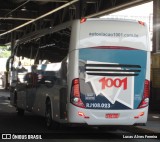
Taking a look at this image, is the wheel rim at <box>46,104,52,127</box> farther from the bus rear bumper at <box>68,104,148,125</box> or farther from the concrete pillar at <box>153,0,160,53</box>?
the concrete pillar at <box>153,0,160,53</box>

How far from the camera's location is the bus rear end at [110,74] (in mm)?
13367

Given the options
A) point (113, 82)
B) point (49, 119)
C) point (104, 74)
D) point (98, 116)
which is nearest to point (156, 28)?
point (49, 119)

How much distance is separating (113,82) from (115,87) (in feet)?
0.45

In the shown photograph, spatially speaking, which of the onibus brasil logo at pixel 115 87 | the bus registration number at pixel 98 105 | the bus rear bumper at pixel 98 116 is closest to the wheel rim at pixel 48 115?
the bus rear bumper at pixel 98 116

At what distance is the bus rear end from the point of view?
1337 centimetres

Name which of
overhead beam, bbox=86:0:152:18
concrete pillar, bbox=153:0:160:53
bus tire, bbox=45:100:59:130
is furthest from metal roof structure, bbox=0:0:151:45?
bus tire, bbox=45:100:59:130

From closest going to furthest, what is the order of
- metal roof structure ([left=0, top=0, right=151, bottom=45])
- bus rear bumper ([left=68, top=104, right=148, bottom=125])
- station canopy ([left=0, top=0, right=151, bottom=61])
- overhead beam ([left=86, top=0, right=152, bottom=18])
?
bus rear bumper ([left=68, top=104, right=148, bottom=125])
station canopy ([left=0, top=0, right=151, bottom=61])
overhead beam ([left=86, top=0, right=152, bottom=18])
metal roof structure ([left=0, top=0, right=151, bottom=45])

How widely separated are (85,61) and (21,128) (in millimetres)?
3470

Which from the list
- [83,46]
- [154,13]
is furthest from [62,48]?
[154,13]

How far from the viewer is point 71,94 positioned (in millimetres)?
13391

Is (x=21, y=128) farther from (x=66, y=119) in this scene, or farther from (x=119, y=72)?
(x=119, y=72)

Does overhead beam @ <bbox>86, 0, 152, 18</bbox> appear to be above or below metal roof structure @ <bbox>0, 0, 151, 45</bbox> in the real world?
below

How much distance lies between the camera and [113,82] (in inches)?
534

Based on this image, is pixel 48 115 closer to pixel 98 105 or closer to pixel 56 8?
pixel 98 105
